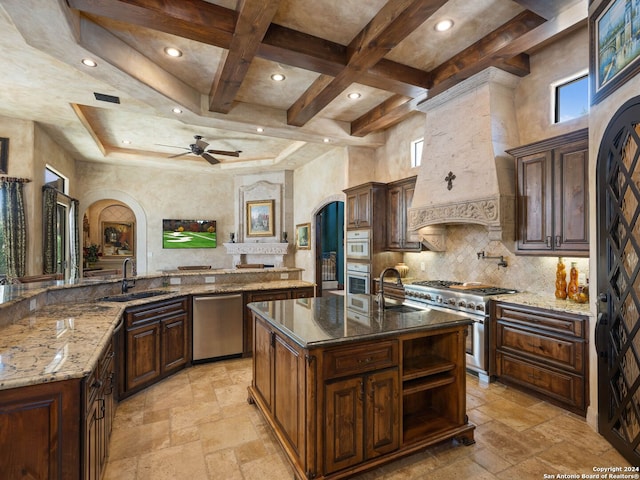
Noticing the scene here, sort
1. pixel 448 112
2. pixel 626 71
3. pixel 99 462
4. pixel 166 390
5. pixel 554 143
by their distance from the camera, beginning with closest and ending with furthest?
pixel 99 462, pixel 626 71, pixel 554 143, pixel 166 390, pixel 448 112

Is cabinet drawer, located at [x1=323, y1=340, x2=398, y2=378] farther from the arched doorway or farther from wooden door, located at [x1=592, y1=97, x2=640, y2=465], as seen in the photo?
the arched doorway

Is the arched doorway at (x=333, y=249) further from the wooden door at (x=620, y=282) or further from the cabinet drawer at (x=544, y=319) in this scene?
the wooden door at (x=620, y=282)

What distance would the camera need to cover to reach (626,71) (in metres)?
Answer: 2.19

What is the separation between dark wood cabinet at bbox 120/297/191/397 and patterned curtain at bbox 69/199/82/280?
5.11 m

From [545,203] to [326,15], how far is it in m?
2.84

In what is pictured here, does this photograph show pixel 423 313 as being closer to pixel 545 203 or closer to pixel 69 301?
pixel 545 203

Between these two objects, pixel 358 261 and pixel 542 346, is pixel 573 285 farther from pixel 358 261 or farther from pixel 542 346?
pixel 358 261

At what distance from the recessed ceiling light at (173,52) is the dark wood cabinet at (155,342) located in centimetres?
271

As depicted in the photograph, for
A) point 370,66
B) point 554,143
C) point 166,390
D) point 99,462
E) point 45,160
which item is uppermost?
point 370,66

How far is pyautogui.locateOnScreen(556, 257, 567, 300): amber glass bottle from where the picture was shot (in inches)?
130

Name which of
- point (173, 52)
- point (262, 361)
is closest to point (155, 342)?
point (262, 361)

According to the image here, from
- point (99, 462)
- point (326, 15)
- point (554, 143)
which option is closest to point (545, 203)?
point (554, 143)

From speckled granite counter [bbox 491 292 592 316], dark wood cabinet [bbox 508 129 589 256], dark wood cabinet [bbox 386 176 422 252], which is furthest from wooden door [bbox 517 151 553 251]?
dark wood cabinet [bbox 386 176 422 252]

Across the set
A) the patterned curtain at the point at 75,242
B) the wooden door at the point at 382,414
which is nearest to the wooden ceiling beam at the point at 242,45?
the wooden door at the point at 382,414
